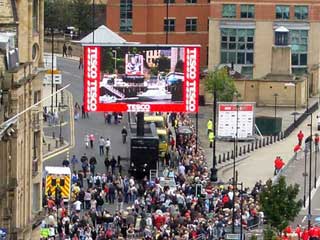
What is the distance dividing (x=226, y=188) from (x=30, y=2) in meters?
24.3

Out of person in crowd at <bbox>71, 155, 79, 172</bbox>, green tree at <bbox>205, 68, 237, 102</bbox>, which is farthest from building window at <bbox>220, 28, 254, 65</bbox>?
person in crowd at <bbox>71, 155, 79, 172</bbox>

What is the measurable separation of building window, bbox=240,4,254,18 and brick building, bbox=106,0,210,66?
6.76m

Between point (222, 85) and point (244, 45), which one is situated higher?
point (244, 45)

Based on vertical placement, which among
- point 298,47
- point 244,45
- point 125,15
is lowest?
point 298,47

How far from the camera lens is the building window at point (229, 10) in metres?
127

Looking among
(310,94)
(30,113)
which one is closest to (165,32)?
(310,94)

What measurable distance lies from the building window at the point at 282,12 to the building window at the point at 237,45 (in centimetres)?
227

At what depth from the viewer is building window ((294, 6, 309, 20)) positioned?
127 meters

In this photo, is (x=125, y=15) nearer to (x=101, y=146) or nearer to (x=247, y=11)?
(x=247, y=11)

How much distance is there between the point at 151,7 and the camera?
437 ft

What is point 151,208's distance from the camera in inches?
2847

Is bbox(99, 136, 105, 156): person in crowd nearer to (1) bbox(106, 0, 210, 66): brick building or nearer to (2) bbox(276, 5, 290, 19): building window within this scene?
(2) bbox(276, 5, 290, 19): building window

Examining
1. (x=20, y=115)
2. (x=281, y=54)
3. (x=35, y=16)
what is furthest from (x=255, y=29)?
(x=20, y=115)

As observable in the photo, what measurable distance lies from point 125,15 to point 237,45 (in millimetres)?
10198
